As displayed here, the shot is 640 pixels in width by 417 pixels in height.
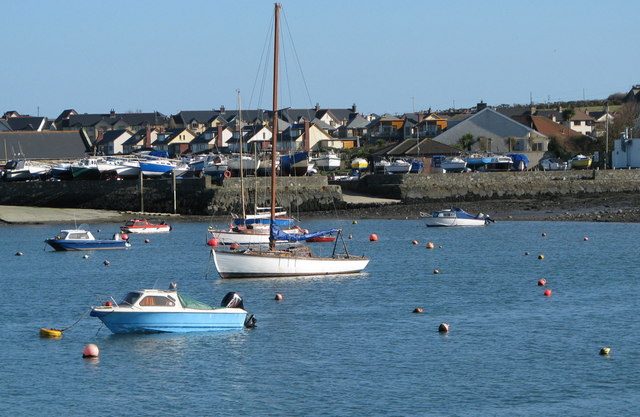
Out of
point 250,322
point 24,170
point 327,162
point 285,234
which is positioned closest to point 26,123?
point 24,170

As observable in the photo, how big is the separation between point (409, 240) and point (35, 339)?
33140 mm

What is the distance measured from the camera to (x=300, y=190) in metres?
81.2

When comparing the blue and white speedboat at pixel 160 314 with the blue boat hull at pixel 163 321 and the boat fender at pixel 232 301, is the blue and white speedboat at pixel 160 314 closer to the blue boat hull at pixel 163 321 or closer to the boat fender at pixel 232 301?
the blue boat hull at pixel 163 321

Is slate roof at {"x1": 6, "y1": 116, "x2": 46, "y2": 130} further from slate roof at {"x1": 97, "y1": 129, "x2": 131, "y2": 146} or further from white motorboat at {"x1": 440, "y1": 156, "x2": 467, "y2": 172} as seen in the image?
white motorboat at {"x1": 440, "y1": 156, "x2": 467, "y2": 172}

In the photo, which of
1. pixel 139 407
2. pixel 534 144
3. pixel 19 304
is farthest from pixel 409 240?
pixel 534 144

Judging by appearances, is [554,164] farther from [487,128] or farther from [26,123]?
[26,123]

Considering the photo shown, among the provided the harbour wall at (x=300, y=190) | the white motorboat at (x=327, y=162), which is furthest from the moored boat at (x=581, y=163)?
the white motorboat at (x=327, y=162)

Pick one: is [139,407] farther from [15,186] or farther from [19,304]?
[15,186]

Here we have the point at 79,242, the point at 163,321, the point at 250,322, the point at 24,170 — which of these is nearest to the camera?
the point at 163,321

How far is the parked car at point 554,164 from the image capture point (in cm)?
9656

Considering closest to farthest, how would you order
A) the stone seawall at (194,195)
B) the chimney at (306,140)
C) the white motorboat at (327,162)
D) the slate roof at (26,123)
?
the stone seawall at (194,195), the white motorboat at (327,162), the chimney at (306,140), the slate roof at (26,123)

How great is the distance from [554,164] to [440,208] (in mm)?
23424

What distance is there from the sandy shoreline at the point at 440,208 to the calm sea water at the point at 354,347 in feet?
87.3

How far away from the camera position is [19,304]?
3725 cm
